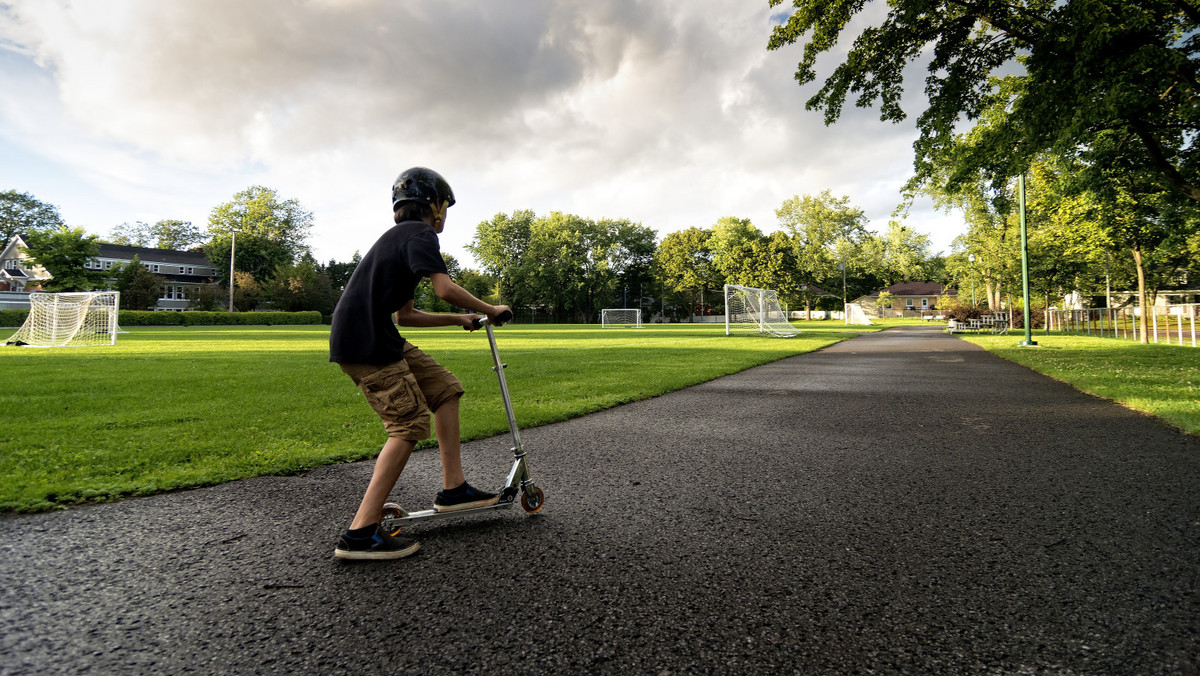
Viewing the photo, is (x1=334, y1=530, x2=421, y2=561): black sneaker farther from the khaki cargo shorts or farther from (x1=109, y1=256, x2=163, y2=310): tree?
(x1=109, y1=256, x2=163, y2=310): tree

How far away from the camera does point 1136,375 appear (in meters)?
10.5

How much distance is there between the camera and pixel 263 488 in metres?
4.18

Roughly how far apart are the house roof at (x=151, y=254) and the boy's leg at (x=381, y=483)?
94.9 m

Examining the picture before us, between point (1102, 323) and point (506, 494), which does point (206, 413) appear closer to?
point (506, 494)

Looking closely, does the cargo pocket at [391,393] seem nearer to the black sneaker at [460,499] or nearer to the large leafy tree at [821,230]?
the black sneaker at [460,499]

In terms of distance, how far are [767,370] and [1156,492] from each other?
373 inches

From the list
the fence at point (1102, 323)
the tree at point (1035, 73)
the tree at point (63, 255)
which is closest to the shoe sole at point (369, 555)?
the tree at point (1035, 73)

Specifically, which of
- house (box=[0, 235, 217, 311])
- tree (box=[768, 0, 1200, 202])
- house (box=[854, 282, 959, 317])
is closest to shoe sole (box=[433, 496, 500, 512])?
tree (box=[768, 0, 1200, 202])

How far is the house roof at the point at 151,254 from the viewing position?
82.4m

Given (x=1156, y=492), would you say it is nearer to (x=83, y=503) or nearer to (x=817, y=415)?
(x=817, y=415)

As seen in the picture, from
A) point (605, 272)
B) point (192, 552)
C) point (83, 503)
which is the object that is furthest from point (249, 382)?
point (605, 272)

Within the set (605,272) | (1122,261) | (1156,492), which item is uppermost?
(605,272)

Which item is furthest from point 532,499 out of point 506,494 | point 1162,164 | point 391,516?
point 1162,164

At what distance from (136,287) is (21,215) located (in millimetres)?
36857
